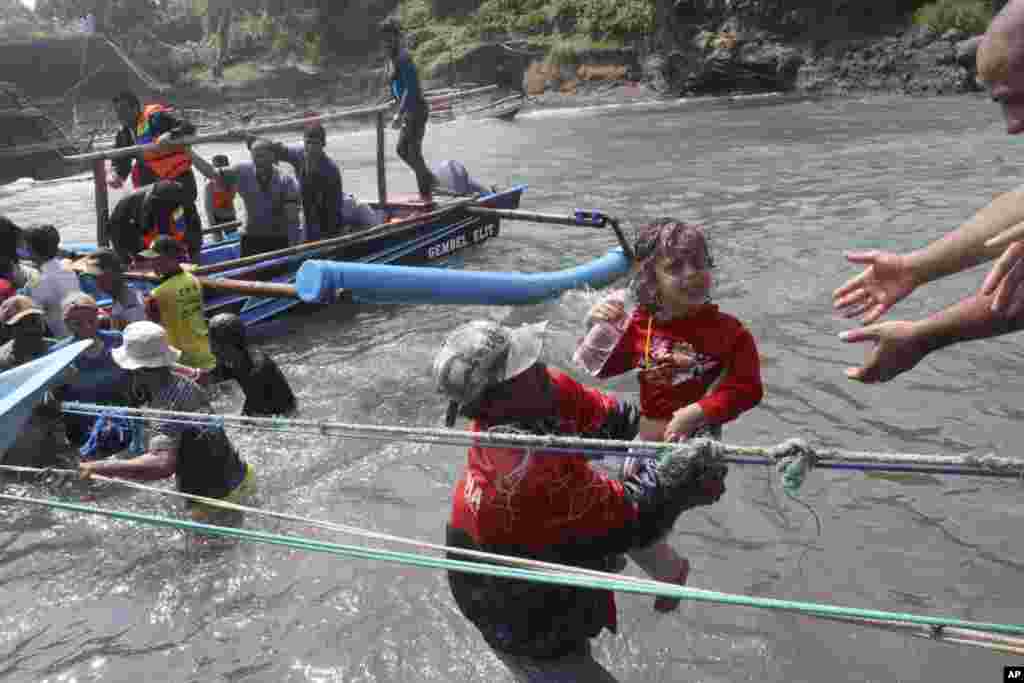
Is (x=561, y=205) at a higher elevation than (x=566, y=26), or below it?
below

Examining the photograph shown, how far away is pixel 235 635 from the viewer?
14.2 ft

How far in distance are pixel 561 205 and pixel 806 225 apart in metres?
5.26

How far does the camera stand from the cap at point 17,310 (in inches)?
225

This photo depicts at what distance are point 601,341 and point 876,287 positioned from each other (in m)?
1.36

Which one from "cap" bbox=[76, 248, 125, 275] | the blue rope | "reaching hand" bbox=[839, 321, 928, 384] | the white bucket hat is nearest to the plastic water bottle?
"reaching hand" bbox=[839, 321, 928, 384]

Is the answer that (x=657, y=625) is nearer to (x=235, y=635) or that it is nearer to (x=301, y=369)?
(x=235, y=635)

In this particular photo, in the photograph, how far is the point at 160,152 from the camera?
851cm

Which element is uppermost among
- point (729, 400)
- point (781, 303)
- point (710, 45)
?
point (710, 45)

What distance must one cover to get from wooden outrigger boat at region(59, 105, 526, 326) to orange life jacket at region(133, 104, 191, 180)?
56 cm

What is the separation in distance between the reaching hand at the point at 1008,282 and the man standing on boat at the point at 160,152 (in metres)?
7.81

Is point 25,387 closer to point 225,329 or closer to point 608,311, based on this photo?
point 225,329

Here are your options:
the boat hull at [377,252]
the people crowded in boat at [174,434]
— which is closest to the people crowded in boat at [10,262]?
the boat hull at [377,252]

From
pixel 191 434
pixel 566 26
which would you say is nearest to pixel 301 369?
pixel 191 434

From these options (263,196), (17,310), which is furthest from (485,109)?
(17,310)
